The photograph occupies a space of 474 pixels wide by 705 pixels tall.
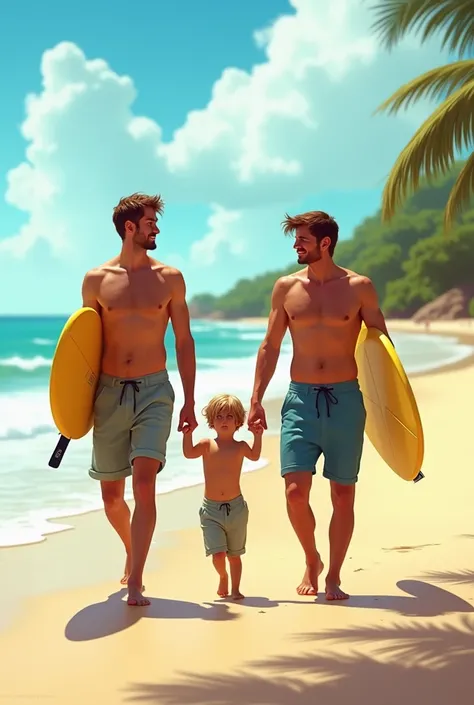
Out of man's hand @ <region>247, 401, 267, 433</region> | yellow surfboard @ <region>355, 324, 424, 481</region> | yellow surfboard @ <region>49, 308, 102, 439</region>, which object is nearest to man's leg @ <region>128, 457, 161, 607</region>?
yellow surfboard @ <region>49, 308, 102, 439</region>

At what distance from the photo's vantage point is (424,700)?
2.84 metres

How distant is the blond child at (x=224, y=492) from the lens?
13.6ft

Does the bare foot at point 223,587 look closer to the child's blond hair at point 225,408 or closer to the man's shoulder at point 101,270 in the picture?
the child's blond hair at point 225,408

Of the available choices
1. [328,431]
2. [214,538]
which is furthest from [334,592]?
[328,431]

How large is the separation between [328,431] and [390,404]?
332mm

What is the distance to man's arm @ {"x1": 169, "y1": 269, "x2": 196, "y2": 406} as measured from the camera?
4.28m

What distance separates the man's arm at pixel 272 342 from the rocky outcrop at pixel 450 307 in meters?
73.1

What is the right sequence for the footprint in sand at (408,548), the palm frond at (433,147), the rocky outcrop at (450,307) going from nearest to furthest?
the footprint in sand at (408,548), the palm frond at (433,147), the rocky outcrop at (450,307)

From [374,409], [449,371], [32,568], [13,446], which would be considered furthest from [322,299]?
[449,371]

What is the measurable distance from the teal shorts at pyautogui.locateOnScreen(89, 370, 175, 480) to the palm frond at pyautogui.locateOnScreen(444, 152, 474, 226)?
2.73 meters

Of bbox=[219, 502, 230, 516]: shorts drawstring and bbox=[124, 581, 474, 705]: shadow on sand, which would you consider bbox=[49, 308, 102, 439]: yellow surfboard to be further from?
bbox=[124, 581, 474, 705]: shadow on sand

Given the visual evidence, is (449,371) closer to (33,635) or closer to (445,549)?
(445,549)

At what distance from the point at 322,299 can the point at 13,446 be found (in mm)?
6811

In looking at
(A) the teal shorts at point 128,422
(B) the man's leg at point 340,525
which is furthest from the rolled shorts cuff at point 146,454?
Result: (B) the man's leg at point 340,525
